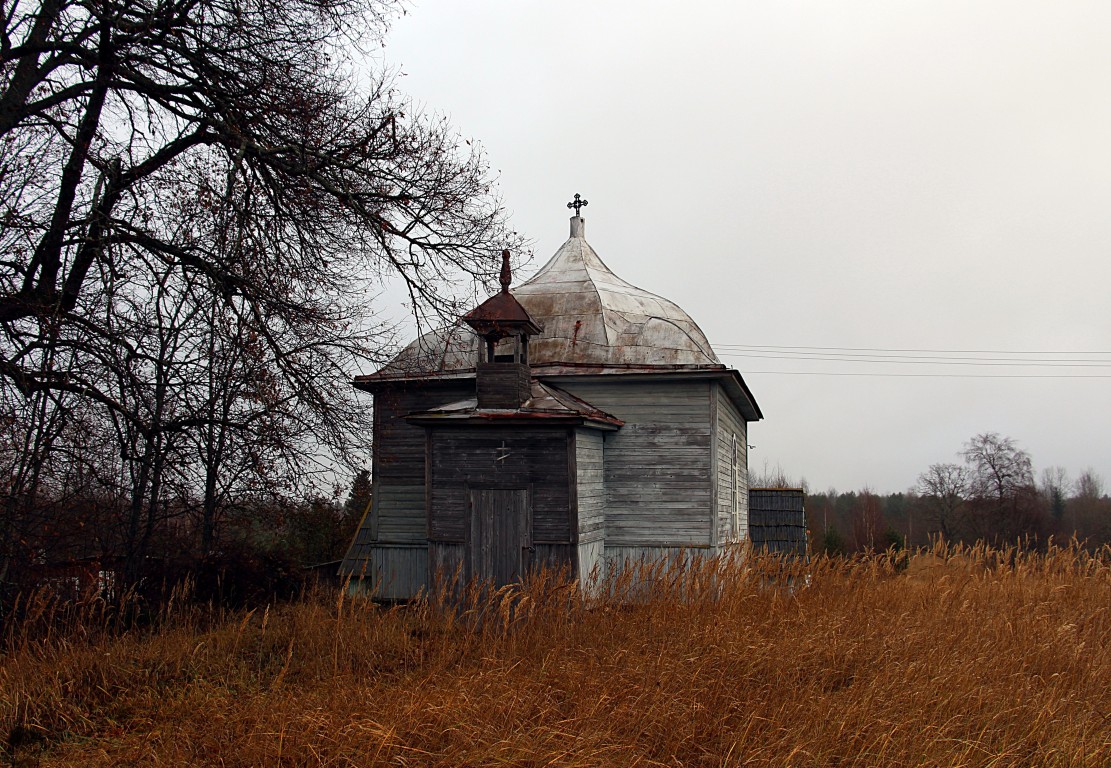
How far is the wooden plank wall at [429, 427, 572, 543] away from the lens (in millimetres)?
12031

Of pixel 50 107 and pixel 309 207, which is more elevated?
pixel 50 107

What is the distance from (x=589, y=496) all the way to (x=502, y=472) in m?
1.52

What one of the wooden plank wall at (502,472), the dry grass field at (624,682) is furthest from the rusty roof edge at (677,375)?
the dry grass field at (624,682)

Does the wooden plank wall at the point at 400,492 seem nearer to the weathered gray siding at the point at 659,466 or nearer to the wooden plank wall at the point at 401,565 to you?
the wooden plank wall at the point at 401,565

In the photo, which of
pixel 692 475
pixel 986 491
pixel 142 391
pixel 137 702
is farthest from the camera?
pixel 986 491

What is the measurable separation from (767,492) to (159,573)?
16493mm

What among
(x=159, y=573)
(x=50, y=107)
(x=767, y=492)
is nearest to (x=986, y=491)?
(x=767, y=492)

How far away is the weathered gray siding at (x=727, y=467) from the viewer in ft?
47.0

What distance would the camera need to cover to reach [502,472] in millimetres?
12234

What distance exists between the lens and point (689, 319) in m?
17.8

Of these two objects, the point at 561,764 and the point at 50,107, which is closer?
the point at 561,764

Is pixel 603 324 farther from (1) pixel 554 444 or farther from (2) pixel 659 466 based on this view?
(1) pixel 554 444

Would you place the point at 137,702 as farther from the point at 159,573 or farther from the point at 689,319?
the point at 689,319

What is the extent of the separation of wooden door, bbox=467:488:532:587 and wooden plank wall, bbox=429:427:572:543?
0.42 ft
